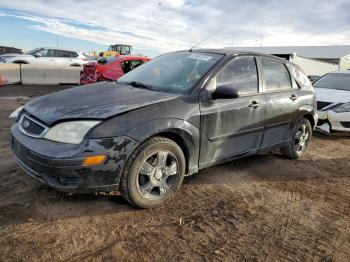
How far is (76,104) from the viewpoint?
334cm

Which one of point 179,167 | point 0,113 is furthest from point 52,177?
point 0,113

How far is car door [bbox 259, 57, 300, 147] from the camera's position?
4.55 metres

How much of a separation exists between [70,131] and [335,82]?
7.70 m

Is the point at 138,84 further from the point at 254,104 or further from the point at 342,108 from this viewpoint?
the point at 342,108

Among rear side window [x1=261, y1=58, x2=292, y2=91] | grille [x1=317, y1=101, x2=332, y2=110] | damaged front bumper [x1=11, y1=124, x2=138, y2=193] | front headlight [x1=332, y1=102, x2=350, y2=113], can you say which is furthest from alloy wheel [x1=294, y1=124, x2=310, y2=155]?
damaged front bumper [x1=11, y1=124, x2=138, y2=193]

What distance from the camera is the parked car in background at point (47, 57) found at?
17.6 metres

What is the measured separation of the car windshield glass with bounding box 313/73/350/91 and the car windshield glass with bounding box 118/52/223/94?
215 inches

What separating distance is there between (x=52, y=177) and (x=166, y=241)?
46.8 inches

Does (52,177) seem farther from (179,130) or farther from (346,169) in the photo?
(346,169)

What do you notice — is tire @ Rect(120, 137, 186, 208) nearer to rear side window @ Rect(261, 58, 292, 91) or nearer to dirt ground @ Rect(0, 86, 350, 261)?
dirt ground @ Rect(0, 86, 350, 261)

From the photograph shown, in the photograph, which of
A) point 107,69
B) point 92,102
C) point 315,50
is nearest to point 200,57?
point 92,102

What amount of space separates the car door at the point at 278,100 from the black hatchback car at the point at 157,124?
2 cm

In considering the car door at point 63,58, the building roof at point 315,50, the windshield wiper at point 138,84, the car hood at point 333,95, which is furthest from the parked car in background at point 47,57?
the building roof at point 315,50

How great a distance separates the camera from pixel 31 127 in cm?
329
